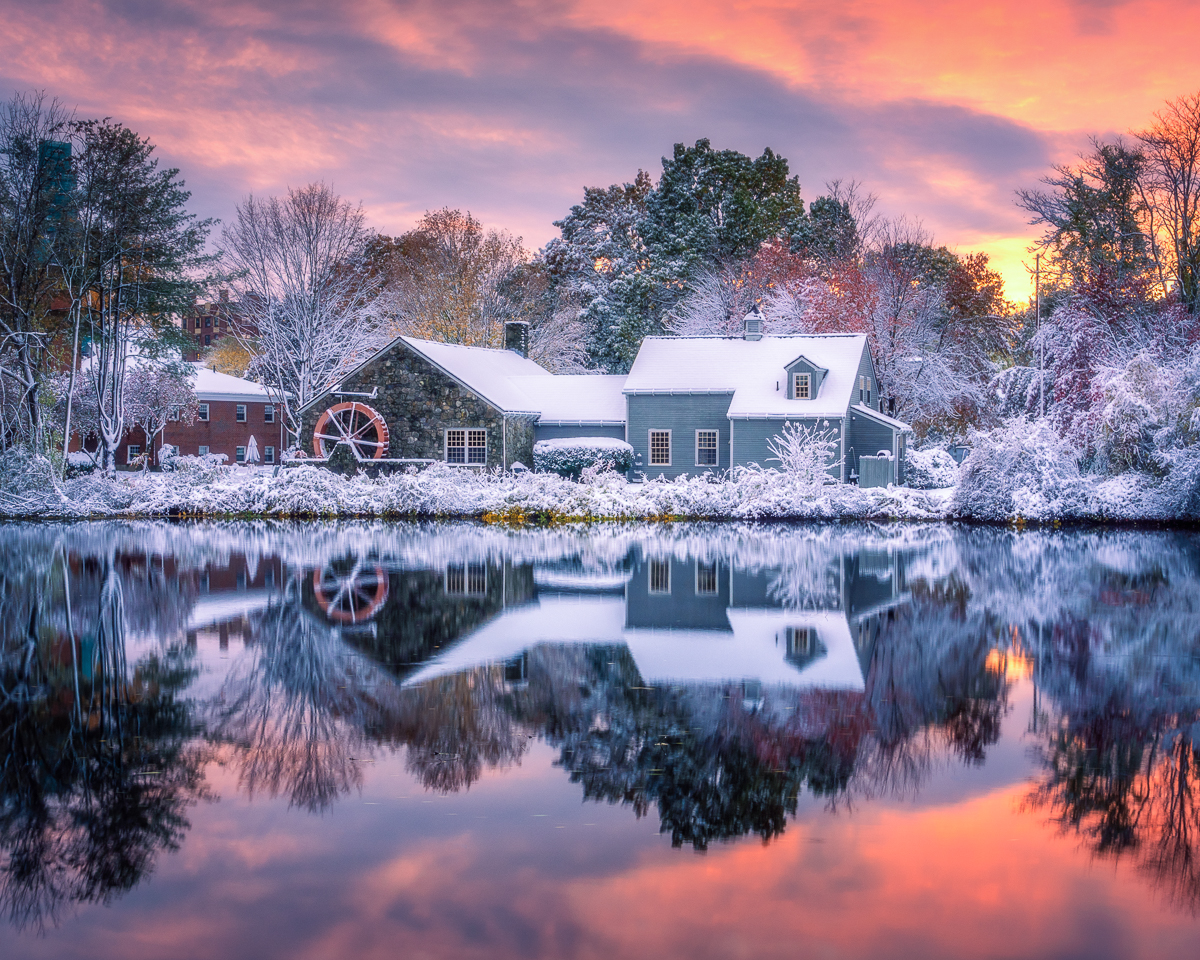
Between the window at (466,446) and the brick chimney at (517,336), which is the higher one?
the brick chimney at (517,336)

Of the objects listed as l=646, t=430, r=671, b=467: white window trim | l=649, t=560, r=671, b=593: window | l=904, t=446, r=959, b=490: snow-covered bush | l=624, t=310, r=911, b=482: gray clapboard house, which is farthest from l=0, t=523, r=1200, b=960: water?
l=904, t=446, r=959, b=490: snow-covered bush

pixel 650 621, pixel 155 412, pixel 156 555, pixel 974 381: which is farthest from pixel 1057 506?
pixel 155 412

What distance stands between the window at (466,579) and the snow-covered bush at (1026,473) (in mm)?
18570

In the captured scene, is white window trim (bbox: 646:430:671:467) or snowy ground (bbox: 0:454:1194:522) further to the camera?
white window trim (bbox: 646:430:671:467)

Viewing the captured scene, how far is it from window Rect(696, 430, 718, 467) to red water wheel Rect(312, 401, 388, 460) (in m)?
12.1

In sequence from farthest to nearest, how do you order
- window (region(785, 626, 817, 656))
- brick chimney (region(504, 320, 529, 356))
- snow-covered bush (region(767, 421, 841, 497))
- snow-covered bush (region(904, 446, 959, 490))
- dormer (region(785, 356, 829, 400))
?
brick chimney (region(504, 320, 529, 356)) < snow-covered bush (region(904, 446, 959, 490)) < dormer (region(785, 356, 829, 400)) < snow-covered bush (region(767, 421, 841, 497)) < window (region(785, 626, 817, 656))

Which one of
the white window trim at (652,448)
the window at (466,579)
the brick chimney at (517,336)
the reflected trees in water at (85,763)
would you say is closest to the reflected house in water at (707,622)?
the window at (466,579)

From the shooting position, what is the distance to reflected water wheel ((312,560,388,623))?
44.7 ft

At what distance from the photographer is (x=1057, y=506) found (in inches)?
1249

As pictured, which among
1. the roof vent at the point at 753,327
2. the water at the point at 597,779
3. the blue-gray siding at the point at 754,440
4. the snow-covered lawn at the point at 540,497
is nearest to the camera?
the water at the point at 597,779

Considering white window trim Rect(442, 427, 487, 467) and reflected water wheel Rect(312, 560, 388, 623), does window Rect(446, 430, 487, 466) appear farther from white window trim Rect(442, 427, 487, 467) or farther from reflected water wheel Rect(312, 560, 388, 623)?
reflected water wheel Rect(312, 560, 388, 623)

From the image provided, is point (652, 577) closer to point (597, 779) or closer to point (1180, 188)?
point (597, 779)

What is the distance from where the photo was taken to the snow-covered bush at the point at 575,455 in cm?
3991

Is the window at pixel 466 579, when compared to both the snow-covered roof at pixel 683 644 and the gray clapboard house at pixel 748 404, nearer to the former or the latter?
the snow-covered roof at pixel 683 644
